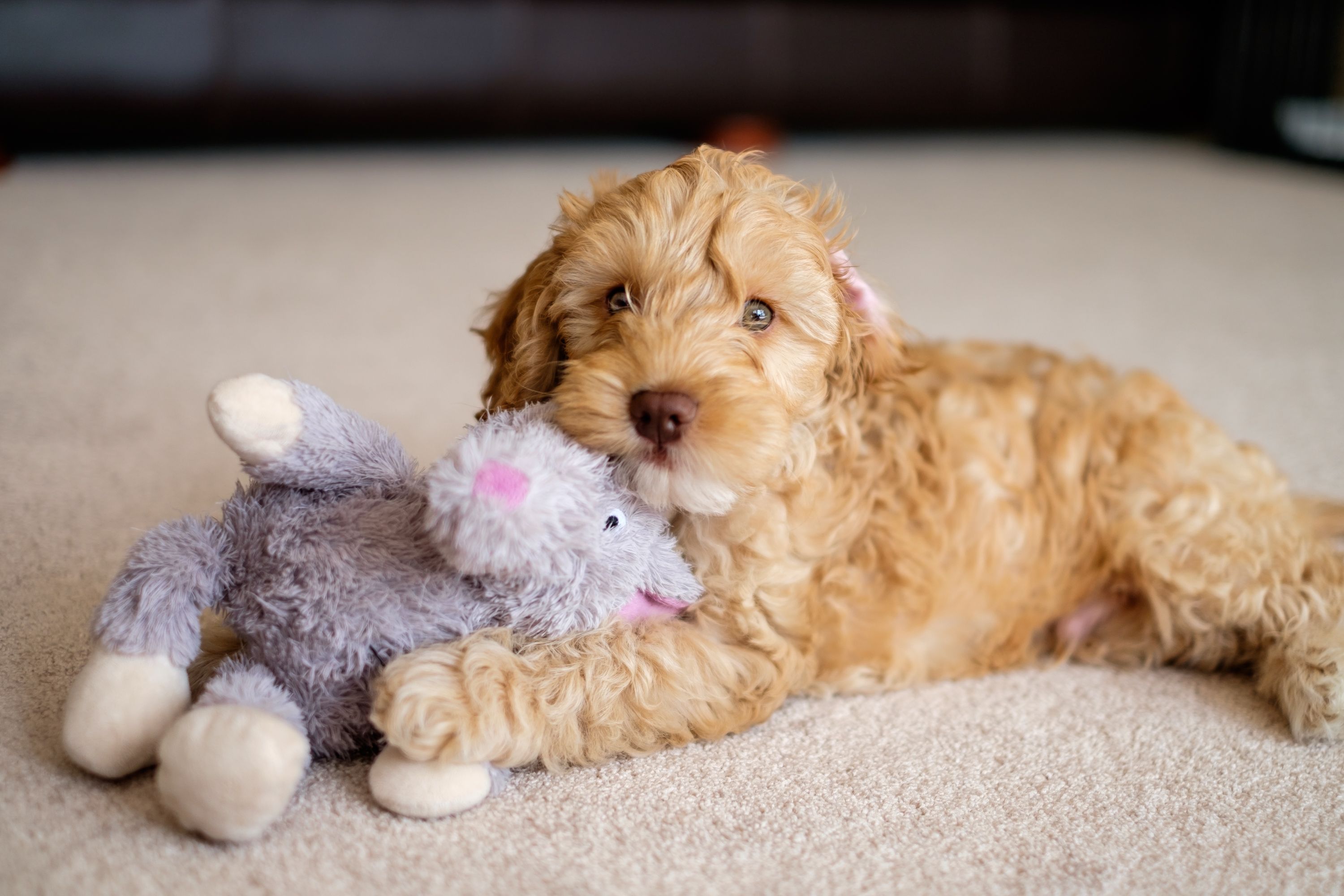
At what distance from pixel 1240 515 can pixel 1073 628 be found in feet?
0.96

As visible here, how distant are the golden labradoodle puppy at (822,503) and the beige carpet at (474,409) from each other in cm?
7

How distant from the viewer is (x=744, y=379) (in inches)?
55.4

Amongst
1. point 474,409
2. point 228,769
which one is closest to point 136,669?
point 228,769

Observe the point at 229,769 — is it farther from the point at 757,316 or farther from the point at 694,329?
the point at 757,316

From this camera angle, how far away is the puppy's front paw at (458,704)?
1254 mm

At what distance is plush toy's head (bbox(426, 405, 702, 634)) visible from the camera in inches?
48.4

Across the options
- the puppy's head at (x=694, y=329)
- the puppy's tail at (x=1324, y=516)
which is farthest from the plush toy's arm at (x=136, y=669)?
the puppy's tail at (x=1324, y=516)

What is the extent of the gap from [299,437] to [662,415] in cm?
40

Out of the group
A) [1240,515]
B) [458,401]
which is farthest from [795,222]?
[458,401]

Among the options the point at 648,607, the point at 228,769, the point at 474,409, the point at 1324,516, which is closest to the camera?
the point at 228,769

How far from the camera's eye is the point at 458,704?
1.28m

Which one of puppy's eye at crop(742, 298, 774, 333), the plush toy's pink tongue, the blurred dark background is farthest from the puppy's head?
the blurred dark background

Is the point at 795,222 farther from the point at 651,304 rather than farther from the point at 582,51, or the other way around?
the point at 582,51

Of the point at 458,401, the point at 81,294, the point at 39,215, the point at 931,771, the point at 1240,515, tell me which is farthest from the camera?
the point at 39,215
